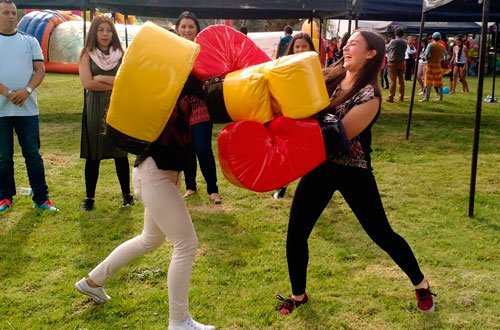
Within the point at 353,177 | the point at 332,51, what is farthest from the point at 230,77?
the point at 332,51

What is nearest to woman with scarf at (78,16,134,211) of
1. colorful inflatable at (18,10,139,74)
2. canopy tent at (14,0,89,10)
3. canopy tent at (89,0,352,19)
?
canopy tent at (89,0,352,19)

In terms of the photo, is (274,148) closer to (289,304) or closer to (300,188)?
(300,188)

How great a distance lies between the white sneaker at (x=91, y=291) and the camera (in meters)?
3.20

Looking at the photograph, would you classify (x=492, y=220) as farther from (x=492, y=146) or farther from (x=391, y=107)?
(x=391, y=107)

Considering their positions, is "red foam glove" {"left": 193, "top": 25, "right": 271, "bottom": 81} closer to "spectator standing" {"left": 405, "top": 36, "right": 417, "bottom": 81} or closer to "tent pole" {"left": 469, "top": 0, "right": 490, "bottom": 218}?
"tent pole" {"left": 469, "top": 0, "right": 490, "bottom": 218}

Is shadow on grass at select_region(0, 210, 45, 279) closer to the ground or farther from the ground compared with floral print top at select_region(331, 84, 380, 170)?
closer to the ground

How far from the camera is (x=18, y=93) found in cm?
456

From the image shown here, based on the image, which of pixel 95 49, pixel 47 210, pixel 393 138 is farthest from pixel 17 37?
pixel 393 138

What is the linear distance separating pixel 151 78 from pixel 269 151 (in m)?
0.60

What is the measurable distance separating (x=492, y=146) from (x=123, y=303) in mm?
6456

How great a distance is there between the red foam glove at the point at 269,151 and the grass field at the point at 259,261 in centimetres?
107

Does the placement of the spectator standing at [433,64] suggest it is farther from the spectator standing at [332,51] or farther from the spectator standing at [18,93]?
the spectator standing at [18,93]

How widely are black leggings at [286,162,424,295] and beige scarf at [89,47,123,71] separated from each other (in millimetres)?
2430

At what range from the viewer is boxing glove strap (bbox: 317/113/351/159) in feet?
8.05
